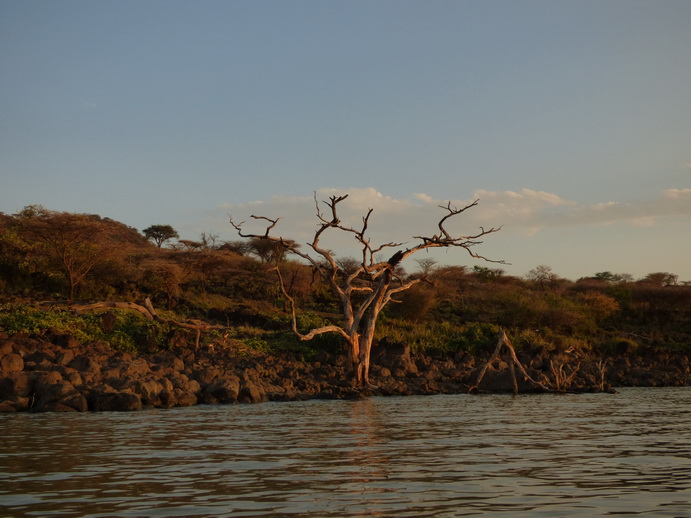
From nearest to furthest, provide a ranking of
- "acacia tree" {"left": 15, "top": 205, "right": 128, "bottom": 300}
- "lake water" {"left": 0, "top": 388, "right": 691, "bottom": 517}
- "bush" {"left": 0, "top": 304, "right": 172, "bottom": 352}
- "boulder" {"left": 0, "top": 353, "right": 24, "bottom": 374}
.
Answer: "lake water" {"left": 0, "top": 388, "right": 691, "bottom": 517} → "boulder" {"left": 0, "top": 353, "right": 24, "bottom": 374} → "bush" {"left": 0, "top": 304, "right": 172, "bottom": 352} → "acacia tree" {"left": 15, "top": 205, "right": 128, "bottom": 300}

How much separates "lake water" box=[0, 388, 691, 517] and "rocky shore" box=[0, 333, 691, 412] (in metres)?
1.74

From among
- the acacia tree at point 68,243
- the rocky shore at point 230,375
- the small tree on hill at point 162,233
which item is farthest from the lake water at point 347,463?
the small tree on hill at point 162,233

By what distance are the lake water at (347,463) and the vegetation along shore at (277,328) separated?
3790mm

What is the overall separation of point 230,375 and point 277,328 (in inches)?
446

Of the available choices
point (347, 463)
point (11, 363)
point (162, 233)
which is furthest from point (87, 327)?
point (162, 233)

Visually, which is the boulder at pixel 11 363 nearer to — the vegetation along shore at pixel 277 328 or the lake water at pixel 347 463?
the vegetation along shore at pixel 277 328

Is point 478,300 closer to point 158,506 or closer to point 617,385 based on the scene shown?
point 617,385

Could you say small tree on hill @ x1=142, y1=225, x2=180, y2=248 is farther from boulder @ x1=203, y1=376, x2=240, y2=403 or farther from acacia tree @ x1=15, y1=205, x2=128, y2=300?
boulder @ x1=203, y1=376, x2=240, y2=403

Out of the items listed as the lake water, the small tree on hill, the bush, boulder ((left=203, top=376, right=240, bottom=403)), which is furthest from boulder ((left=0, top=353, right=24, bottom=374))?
the small tree on hill

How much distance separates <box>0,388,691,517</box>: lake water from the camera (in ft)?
22.1

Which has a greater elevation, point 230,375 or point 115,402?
point 230,375

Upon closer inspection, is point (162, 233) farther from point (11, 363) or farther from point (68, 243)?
point (11, 363)

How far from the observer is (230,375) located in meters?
22.7

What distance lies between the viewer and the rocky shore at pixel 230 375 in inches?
727
